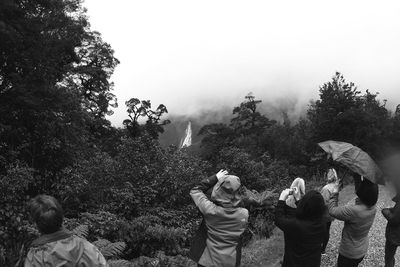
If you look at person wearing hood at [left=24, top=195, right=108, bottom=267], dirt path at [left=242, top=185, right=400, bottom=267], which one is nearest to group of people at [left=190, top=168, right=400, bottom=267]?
person wearing hood at [left=24, top=195, right=108, bottom=267]

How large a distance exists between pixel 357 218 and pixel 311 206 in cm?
102

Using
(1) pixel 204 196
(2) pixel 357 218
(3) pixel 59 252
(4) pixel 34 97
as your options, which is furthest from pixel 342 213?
(4) pixel 34 97

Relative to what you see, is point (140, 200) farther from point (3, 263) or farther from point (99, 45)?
point (99, 45)

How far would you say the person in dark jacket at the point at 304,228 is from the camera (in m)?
3.93

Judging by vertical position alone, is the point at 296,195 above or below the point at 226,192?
below

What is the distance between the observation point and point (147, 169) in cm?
1262

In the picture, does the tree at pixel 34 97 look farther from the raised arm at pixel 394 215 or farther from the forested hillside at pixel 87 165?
the raised arm at pixel 394 215

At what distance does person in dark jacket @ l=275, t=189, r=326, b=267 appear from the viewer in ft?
12.9

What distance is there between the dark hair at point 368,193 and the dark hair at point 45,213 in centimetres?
335

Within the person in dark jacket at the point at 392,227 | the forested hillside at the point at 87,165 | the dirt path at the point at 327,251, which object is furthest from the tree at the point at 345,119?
the person in dark jacket at the point at 392,227

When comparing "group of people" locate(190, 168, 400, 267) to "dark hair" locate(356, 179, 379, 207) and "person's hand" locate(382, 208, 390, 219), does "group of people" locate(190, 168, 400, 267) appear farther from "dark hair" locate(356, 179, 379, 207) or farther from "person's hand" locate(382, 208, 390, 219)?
"person's hand" locate(382, 208, 390, 219)

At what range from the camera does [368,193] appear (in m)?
4.56

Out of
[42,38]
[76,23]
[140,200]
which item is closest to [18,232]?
[140,200]

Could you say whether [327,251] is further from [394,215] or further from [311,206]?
[311,206]
